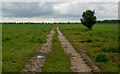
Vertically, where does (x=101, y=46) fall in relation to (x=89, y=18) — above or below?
below

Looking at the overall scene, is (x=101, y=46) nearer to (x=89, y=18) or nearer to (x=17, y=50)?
(x=17, y=50)

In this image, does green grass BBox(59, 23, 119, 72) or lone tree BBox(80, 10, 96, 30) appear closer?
green grass BBox(59, 23, 119, 72)

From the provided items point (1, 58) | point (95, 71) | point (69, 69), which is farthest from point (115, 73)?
point (1, 58)

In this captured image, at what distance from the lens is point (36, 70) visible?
7.59 m

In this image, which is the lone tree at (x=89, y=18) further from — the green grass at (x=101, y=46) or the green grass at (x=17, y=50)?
the green grass at (x=17, y=50)

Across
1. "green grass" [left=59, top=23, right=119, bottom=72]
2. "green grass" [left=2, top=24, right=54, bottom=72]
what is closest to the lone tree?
"green grass" [left=59, top=23, right=119, bottom=72]

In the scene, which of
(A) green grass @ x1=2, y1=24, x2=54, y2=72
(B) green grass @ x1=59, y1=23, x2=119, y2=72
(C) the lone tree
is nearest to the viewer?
(A) green grass @ x1=2, y1=24, x2=54, y2=72

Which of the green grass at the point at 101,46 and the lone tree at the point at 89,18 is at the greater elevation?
the lone tree at the point at 89,18

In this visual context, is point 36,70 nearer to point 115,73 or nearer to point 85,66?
point 85,66

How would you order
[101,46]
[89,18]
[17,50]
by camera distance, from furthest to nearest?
[89,18], [101,46], [17,50]

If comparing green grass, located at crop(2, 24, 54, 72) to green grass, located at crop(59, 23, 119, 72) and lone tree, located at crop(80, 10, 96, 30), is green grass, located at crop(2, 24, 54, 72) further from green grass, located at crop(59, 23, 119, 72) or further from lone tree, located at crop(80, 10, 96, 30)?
lone tree, located at crop(80, 10, 96, 30)

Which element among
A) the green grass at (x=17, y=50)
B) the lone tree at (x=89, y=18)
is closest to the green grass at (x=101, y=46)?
the green grass at (x=17, y=50)

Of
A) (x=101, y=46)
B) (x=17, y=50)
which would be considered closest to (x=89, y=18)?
(x=101, y=46)

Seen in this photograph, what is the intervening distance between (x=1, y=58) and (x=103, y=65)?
6.50 m
